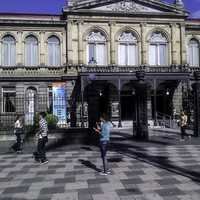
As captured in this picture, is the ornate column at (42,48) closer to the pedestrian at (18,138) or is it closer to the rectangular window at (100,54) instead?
the rectangular window at (100,54)

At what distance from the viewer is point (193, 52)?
3625 cm

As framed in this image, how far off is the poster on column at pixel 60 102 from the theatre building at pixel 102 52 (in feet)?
5.35

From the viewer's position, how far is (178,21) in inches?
1374

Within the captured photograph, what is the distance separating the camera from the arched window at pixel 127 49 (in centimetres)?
3438

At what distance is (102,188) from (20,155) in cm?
742

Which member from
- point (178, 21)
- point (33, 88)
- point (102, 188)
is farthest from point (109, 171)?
point (178, 21)

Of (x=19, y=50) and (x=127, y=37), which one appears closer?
(x=19, y=50)

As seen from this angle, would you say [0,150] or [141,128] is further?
[141,128]

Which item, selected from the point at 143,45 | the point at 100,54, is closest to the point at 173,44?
the point at 143,45

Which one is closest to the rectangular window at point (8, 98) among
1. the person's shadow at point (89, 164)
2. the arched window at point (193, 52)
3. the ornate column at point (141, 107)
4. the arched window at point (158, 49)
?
the arched window at point (158, 49)

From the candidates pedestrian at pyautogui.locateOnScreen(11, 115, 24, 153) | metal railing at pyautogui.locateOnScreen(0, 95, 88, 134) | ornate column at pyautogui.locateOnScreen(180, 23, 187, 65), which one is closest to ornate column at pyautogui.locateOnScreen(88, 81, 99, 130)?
metal railing at pyautogui.locateOnScreen(0, 95, 88, 134)

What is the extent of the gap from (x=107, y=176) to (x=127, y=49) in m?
24.3

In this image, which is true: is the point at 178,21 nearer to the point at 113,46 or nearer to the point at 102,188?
the point at 113,46

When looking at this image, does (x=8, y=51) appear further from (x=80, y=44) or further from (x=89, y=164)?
(x=89, y=164)
